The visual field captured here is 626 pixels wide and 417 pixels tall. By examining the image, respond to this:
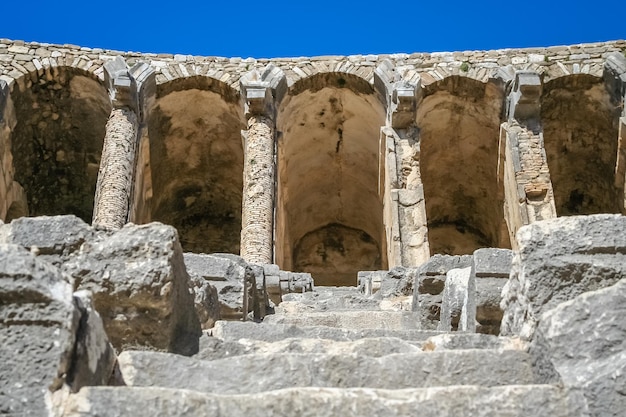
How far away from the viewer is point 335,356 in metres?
3.94

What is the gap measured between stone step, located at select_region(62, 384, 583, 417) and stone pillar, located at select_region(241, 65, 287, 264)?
379 inches

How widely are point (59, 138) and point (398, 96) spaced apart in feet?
19.7

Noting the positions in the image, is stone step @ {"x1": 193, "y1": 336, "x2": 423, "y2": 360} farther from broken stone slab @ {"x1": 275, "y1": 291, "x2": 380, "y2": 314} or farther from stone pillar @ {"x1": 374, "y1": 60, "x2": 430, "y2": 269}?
stone pillar @ {"x1": 374, "y1": 60, "x2": 430, "y2": 269}

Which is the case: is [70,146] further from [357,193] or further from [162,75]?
[357,193]

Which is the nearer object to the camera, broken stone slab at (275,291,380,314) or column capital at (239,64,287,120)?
broken stone slab at (275,291,380,314)

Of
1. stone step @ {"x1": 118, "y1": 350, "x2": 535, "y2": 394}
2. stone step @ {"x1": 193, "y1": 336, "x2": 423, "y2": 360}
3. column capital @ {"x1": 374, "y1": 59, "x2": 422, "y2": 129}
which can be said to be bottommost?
stone step @ {"x1": 118, "y1": 350, "x2": 535, "y2": 394}

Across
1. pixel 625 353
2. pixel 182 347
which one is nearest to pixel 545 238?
pixel 625 353

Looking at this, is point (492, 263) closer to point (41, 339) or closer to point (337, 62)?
point (41, 339)

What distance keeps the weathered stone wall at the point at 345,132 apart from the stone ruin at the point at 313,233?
4 centimetres

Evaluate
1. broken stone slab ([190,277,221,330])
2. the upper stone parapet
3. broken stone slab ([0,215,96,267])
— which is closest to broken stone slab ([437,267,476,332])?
broken stone slab ([190,277,221,330])

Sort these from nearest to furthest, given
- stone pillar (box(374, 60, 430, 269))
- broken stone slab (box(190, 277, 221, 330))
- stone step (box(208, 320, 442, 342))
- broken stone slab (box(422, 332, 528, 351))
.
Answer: broken stone slab (box(422, 332, 528, 351)), stone step (box(208, 320, 442, 342)), broken stone slab (box(190, 277, 221, 330)), stone pillar (box(374, 60, 430, 269))

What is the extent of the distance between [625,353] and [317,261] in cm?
1565

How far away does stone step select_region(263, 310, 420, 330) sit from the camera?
7.50m

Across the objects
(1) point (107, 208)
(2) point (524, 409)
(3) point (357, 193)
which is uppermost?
(3) point (357, 193)
